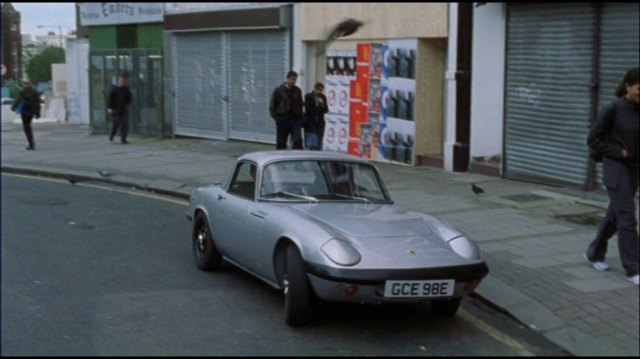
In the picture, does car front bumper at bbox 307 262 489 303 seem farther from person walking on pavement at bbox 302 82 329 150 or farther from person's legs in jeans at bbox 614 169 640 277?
person walking on pavement at bbox 302 82 329 150

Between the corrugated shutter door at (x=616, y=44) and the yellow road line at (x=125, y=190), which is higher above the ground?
the corrugated shutter door at (x=616, y=44)

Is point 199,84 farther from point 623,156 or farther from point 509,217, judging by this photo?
point 623,156

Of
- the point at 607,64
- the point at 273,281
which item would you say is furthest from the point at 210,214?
the point at 607,64

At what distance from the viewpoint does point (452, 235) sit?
245 inches

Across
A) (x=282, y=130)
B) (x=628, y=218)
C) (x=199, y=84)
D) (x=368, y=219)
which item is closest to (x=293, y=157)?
(x=368, y=219)

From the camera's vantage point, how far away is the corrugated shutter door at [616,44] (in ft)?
37.0

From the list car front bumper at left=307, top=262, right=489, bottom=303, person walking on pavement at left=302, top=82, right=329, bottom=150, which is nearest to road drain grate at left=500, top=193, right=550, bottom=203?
person walking on pavement at left=302, top=82, right=329, bottom=150

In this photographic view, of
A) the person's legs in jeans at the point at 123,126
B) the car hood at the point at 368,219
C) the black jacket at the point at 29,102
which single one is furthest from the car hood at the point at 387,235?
the person's legs in jeans at the point at 123,126

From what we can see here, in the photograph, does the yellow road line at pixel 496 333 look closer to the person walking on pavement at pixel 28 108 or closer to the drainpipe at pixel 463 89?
the drainpipe at pixel 463 89

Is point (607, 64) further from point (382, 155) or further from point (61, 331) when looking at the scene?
point (61, 331)

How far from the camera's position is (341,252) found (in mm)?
5664

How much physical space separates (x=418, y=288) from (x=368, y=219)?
89cm

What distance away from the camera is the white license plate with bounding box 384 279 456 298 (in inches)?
220

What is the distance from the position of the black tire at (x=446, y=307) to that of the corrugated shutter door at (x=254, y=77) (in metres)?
13.2
